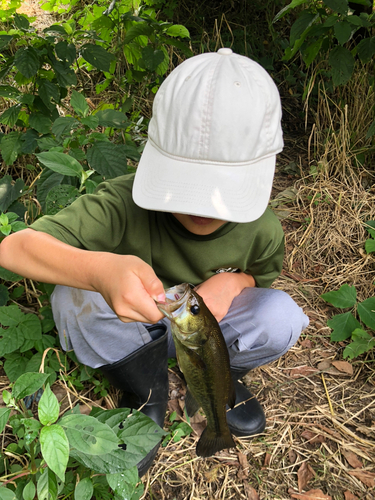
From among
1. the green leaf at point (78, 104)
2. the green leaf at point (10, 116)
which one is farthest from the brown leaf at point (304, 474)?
the green leaf at point (10, 116)

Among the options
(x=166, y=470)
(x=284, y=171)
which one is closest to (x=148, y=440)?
(x=166, y=470)

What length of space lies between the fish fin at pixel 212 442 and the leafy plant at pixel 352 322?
105cm

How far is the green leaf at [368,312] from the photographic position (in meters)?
2.48

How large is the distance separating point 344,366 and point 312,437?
0.54m

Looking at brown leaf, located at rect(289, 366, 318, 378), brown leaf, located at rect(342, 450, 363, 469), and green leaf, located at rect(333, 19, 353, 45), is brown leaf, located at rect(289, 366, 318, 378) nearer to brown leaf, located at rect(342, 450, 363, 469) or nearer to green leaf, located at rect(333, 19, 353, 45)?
brown leaf, located at rect(342, 450, 363, 469)

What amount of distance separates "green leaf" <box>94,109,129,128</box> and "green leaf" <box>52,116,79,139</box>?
15 centimetres

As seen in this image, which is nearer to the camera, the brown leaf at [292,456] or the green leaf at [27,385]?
the green leaf at [27,385]

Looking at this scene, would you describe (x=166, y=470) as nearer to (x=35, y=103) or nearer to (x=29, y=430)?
(x=29, y=430)

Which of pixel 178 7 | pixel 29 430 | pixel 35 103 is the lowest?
pixel 29 430

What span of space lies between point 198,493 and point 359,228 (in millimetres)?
2265

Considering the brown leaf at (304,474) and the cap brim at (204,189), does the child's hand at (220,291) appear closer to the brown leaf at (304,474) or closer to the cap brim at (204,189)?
the cap brim at (204,189)

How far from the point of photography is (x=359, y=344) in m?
2.46

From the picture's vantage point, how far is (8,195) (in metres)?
2.19

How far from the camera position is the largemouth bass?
1303 mm
